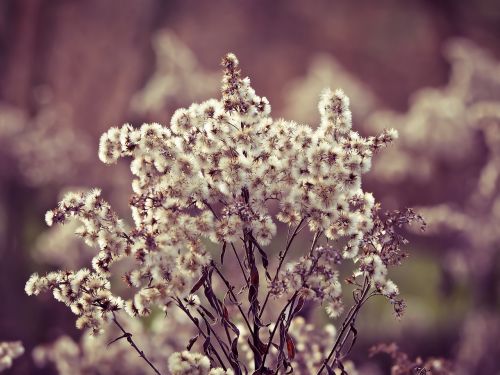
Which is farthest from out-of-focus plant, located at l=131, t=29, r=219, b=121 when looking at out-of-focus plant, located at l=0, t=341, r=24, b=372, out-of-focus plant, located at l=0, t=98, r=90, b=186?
out-of-focus plant, located at l=0, t=341, r=24, b=372

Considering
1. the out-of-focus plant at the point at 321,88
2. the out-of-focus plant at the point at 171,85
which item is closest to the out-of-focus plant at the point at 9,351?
the out-of-focus plant at the point at 171,85

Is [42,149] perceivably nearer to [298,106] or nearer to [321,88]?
[298,106]

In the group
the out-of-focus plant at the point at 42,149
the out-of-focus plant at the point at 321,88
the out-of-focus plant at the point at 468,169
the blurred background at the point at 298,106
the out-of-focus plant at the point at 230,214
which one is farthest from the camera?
the out-of-focus plant at the point at 321,88

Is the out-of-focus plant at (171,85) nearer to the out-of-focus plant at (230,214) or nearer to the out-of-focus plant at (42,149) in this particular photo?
the out-of-focus plant at (42,149)

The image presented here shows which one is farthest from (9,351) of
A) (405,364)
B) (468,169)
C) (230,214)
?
(468,169)

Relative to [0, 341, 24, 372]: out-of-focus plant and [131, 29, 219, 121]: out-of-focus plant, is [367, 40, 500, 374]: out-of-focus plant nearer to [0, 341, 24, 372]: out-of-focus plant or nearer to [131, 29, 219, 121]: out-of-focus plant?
[131, 29, 219, 121]: out-of-focus plant

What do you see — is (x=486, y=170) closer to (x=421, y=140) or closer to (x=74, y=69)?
(x=421, y=140)
